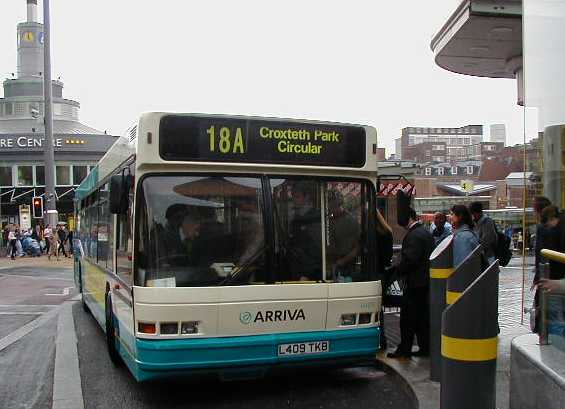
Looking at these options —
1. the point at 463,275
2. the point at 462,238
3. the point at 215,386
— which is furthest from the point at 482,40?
the point at 215,386

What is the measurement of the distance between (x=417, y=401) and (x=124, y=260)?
3134mm

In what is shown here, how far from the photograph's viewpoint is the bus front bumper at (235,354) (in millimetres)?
5496

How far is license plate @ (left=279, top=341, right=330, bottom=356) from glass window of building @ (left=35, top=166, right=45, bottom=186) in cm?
4430

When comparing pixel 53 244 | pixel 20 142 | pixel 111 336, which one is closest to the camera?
pixel 111 336

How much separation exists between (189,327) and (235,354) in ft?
1.58

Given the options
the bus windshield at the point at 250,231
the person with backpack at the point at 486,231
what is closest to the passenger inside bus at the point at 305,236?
the bus windshield at the point at 250,231

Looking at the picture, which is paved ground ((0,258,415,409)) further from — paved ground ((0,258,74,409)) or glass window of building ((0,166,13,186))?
glass window of building ((0,166,13,186))

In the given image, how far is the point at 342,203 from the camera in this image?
634 centimetres

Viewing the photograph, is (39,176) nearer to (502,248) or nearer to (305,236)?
(502,248)

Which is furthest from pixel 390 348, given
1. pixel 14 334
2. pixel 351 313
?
pixel 14 334

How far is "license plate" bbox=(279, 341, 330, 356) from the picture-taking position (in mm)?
5816

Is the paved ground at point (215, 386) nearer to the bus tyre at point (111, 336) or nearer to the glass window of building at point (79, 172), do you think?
the bus tyre at point (111, 336)

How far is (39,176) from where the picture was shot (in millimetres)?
46625

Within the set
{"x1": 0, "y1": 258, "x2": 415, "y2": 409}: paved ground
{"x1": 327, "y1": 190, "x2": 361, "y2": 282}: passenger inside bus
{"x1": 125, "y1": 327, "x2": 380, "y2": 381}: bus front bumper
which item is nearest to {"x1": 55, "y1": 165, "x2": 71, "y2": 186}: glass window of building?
{"x1": 0, "y1": 258, "x2": 415, "y2": 409}: paved ground
